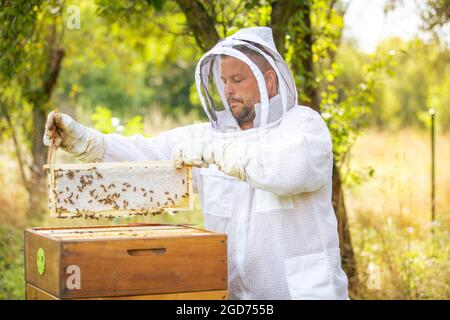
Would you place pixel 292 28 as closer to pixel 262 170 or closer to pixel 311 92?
pixel 311 92

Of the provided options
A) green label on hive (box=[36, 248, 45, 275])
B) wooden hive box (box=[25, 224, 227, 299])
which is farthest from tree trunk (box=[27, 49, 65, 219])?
wooden hive box (box=[25, 224, 227, 299])

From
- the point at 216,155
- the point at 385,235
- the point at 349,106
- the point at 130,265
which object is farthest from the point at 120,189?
the point at 385,235

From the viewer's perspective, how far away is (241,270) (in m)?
3.40

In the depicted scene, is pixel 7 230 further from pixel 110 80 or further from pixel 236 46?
pixel 110 80

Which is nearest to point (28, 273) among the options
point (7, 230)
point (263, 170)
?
point (263, 170)

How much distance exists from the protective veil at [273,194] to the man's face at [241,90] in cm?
6

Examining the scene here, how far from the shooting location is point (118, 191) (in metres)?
3.47

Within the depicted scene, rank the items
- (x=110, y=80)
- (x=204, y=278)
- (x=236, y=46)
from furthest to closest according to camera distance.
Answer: (x=110, y=80), (x=236, y=46), (x=204, y=278)

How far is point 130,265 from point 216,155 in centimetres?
65

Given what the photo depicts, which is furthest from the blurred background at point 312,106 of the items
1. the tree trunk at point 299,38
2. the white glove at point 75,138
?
the white glove at point 75,138

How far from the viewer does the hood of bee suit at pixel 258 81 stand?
11.7 ft

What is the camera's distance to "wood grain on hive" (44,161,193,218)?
11.2 feet
